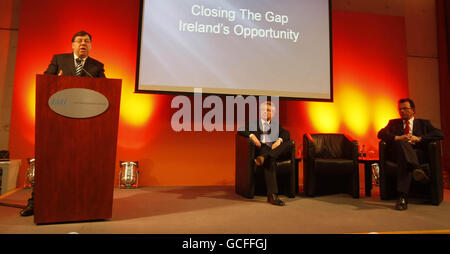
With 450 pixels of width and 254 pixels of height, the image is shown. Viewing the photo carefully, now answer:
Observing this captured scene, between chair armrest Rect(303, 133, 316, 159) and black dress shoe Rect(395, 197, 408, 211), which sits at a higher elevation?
chair armrest Rect(303, 133, 316, 159)

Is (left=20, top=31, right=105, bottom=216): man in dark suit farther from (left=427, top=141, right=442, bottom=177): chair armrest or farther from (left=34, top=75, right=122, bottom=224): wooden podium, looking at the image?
(left=427, top=141, right=442, bottom=177): chair armrest

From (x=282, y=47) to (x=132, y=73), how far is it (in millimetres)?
2168

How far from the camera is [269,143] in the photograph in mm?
3287

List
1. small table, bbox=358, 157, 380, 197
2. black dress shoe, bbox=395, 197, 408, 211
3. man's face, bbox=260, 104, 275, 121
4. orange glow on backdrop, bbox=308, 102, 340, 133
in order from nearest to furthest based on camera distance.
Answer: black dress shoe, bbox=395, 197, 408, 211
man's face, bbox=260, 104, 275, 121
small table, bbox=358, 157, 380, 197
orange glow on backdrop, bbox=308, 102, 340, 133

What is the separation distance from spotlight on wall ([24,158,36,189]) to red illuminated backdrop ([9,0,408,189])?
0.44 ft

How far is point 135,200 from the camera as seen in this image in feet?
9.74

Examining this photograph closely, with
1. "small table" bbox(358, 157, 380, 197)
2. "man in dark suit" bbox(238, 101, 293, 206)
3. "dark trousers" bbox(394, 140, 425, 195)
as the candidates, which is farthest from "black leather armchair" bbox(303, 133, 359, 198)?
"dark trousers" bbox(394, 140, 425, 195)

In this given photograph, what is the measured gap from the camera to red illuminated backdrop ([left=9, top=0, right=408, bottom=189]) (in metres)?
3.81

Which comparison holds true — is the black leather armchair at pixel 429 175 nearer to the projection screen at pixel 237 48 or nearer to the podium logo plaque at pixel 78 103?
the projection screen at pixel 237 48

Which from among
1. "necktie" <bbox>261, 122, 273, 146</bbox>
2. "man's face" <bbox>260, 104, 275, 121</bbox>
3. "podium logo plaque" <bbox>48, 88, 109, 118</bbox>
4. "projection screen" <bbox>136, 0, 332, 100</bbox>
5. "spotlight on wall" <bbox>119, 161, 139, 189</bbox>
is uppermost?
"projection screen" <bbox>136, 0, 332, 100</bbox>

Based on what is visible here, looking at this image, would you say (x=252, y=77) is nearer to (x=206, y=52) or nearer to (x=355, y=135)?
(x=206, y=52)

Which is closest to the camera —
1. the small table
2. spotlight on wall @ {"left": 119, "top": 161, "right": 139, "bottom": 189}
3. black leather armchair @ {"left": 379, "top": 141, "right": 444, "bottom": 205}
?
black leather armchair @ {"left": 379, "top": 141, "right": 444, "bottom": 205}

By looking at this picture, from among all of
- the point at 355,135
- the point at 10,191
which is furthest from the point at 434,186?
the point at 10,191

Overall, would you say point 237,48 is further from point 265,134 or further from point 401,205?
point 401,205
